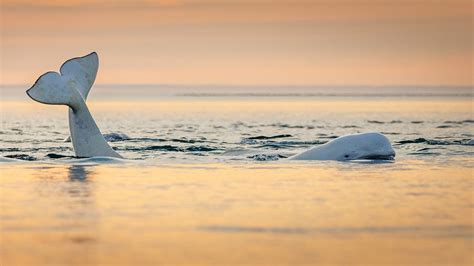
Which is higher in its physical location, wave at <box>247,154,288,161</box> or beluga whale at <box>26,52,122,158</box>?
beluga whale at <box>26,52,122,158</box>

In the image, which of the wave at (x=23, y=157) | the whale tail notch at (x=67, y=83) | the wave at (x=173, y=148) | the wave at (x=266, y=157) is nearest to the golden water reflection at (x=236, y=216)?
the whale tail notch at (x=67, y=83)

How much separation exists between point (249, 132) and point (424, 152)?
1507 centimetres

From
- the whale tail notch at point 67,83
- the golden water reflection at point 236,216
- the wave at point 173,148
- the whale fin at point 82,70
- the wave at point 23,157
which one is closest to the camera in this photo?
the golden water reflection at point 236,216

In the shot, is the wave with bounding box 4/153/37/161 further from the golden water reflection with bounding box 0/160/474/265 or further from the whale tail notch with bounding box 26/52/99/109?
the golden water reflection with bounding box 0/160/474/265

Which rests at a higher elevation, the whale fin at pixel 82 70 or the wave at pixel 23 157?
the whale fin at pixel 82 70

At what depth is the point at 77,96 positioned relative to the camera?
2341 centimetres

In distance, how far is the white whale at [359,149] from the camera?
22984mm

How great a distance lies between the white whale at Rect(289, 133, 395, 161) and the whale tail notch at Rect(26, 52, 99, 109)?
5.20 metres

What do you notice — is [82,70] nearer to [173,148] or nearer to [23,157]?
[23,157]

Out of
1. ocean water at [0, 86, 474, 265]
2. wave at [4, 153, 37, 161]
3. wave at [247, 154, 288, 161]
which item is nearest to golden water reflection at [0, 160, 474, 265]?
ocean water at [0, 86, 474, 265]

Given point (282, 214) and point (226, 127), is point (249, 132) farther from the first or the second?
point (282, 214)

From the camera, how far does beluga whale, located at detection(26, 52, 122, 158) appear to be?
2305 cm

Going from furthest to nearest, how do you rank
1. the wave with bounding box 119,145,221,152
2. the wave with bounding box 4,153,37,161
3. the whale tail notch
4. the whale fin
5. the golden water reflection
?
the wave with bounding box 119,145,221,152 → the wave with bounding box 4,153,37,161 → the whale fin → the whale tail notch → the golden water reflection

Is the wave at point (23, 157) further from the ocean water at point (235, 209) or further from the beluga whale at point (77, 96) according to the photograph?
the beluga whale at point (77, 96)
